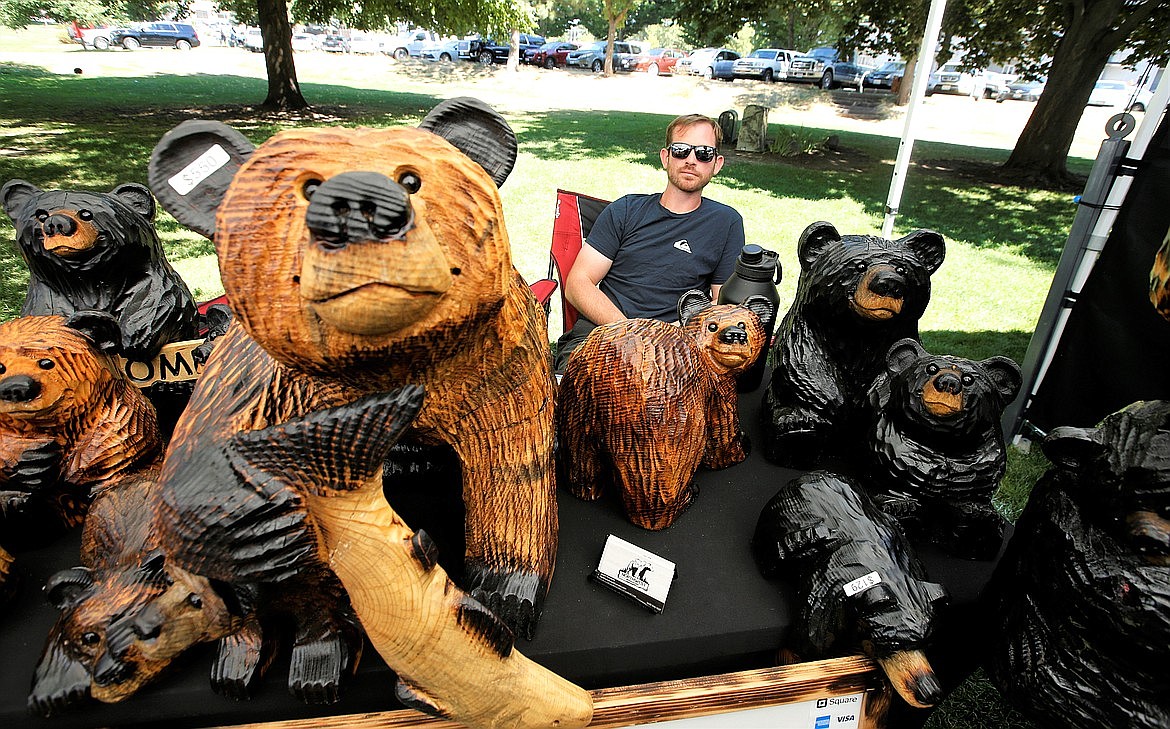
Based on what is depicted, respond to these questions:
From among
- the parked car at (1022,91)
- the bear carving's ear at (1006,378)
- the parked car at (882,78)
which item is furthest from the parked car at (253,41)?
the bear carving's ear at (1006,378)

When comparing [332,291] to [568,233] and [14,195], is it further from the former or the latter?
[568,233]

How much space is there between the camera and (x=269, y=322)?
0.67 meters

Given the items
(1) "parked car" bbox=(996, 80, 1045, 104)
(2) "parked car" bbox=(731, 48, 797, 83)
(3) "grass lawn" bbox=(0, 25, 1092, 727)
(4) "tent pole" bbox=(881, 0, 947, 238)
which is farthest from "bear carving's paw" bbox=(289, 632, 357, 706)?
(2) "parked car" bbox=(731, 48, 797, 83)

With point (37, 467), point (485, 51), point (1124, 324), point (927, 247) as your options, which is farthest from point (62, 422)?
point (485, 51)

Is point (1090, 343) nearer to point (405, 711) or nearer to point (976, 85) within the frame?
point (405, 711)

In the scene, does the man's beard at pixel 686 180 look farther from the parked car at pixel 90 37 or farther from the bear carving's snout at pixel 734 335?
the parked car at pixel 90 37

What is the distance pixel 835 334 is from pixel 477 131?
39.7 inches

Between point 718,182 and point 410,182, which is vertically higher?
point 410,182

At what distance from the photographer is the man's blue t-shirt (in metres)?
2.37

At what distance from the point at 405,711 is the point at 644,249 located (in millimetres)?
1783

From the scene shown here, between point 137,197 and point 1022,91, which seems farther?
point 1022,91

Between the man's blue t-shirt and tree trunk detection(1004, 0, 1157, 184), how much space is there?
4.30 m

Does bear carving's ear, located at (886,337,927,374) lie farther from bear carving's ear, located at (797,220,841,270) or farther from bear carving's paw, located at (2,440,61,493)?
bear carving's paw, located at (2,440,61,493)

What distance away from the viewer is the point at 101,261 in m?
1.42
